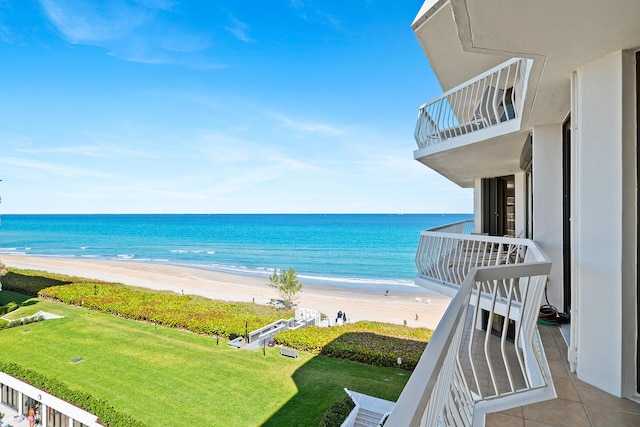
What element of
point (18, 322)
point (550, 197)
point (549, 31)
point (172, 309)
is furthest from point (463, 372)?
point (18, 322)

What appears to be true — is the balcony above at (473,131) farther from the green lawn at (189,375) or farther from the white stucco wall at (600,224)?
the green lawn at (189,375)

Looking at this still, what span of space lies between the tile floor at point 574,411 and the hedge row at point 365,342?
356 inches

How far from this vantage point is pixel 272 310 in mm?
19422

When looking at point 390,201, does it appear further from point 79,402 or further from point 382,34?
point 79,402

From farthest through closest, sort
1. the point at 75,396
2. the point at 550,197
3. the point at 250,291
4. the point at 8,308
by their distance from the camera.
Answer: the point at 250,291
the point at 8,308
the point at 75,396
the point at 550,197

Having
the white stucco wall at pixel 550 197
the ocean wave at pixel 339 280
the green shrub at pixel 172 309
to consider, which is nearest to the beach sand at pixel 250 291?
the ocean wave at pixel 339 280

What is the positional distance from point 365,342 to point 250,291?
15572 millimetres

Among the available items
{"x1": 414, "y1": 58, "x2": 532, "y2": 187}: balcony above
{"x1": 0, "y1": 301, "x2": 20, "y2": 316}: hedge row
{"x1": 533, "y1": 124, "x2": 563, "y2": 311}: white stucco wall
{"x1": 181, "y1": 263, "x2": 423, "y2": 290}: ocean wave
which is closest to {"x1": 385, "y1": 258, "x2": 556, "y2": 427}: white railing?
{"x1": 533, "y1": 124, "x2": 563, "y2": 311}: white stucco wall

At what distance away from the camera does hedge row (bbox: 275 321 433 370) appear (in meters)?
11.7

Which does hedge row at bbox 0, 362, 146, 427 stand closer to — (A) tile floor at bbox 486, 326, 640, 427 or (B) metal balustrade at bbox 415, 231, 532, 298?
(B) metal balustrade at bbox 415, 231, 532, 298

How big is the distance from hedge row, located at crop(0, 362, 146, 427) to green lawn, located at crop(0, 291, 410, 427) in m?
0.58

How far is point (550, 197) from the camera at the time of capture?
17.3ft

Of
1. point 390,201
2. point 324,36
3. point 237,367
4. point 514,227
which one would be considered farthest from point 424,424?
point 390,201

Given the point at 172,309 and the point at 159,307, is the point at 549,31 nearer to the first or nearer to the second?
the point at 172,309
